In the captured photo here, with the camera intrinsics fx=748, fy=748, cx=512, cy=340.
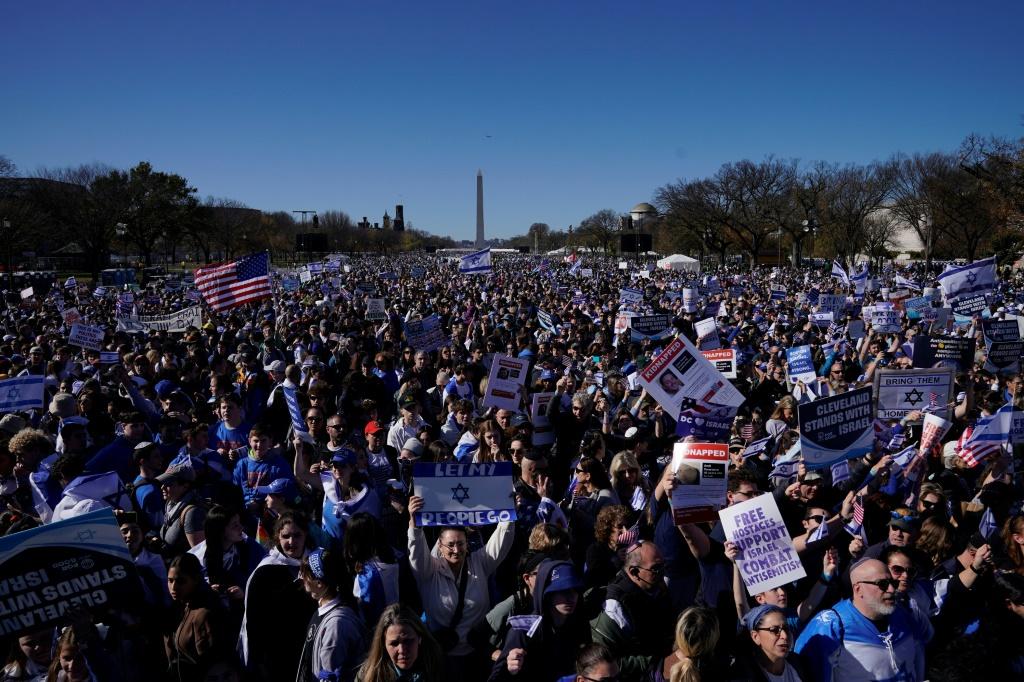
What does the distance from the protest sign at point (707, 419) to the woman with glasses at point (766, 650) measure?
10.8 feet

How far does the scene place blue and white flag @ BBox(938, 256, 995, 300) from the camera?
51.1 feet

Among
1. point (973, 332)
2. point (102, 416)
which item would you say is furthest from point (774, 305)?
point (102, 416)

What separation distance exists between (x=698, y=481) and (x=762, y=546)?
715 mm

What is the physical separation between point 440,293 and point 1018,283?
26.8 meters

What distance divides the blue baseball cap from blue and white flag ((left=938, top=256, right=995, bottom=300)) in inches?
583

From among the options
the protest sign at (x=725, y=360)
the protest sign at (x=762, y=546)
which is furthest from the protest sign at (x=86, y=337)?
the protest sign at (x=762, y=546)

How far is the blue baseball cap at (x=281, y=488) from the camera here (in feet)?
19.6

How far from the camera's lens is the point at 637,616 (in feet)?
13.0

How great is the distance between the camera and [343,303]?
2425 centimetres

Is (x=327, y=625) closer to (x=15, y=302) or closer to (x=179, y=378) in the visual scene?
(x=179, y=378)

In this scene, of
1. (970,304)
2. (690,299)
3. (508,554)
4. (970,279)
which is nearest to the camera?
(508,554)

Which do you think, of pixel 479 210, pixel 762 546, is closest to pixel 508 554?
pixel 762 546

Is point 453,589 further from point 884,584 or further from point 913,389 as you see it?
point 913,389

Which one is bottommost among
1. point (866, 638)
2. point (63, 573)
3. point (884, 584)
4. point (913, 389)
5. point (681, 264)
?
point (866, 638)
